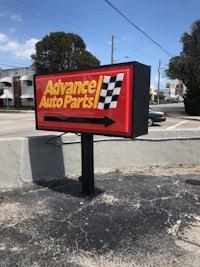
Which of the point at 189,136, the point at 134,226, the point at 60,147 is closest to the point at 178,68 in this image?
the point at 189,136

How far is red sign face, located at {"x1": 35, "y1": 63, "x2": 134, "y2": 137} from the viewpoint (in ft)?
13.7

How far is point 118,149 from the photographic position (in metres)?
6.75

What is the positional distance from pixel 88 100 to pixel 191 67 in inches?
970

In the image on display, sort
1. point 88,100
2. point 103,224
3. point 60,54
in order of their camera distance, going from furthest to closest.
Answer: point 60,54, point 88,100, point 103,224

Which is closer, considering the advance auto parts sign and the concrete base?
the advance auto parts sign

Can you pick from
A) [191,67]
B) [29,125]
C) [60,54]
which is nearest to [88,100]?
[29,125]

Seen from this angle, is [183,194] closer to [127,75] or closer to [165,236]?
[165,236]

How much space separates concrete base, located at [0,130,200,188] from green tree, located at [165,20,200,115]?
21.2m

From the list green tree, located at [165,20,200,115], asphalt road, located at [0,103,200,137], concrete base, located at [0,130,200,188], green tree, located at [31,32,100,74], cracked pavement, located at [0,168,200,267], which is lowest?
asphalt road, located at [0,103,200,137]

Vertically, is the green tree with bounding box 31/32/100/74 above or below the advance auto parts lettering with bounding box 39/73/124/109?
above

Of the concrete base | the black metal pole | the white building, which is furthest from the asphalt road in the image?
the white building

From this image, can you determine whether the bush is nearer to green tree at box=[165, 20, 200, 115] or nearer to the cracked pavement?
green tree at box=[165, 20, 200, 115]

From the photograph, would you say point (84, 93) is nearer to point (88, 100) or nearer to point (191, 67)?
point (88, 100)

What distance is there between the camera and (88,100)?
4508mm
